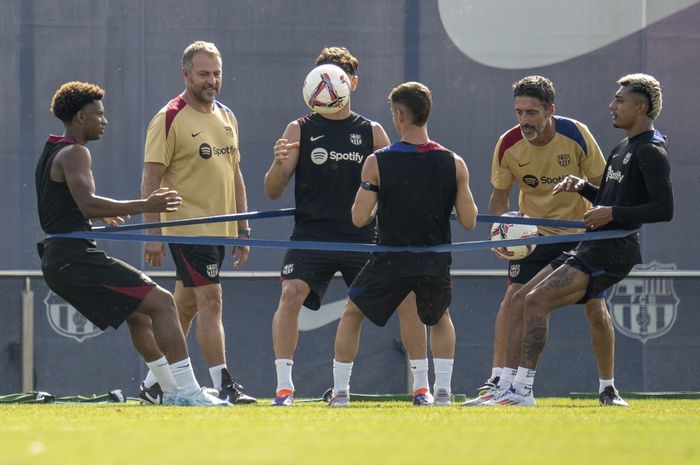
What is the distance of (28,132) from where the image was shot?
1016cm

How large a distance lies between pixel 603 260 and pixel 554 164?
1.10 meters

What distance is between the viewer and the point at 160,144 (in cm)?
824

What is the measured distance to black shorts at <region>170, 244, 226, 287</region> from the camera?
817 cm

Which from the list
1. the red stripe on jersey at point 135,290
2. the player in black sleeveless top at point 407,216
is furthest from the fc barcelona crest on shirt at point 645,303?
the red stripe on jersey at point 135,290

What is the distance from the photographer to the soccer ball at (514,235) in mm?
8398

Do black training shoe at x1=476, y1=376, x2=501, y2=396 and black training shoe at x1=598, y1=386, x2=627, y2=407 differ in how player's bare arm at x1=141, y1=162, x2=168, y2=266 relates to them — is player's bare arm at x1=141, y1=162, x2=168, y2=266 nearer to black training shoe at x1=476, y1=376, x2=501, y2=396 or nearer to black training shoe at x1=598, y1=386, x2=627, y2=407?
black training shoe at x1=476, y1=376, x2=501, y2=396

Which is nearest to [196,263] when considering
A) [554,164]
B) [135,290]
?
[135,290]

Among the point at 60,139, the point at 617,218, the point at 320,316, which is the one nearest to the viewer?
the point at 60,139

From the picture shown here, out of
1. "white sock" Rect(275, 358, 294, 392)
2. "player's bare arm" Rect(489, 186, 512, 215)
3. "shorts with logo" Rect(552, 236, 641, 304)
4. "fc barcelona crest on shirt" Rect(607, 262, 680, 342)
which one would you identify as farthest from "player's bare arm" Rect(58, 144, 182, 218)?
"fc barcelona crest on shirt" Rect(607, 262, 680, 342)

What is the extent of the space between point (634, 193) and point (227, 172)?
2470mm

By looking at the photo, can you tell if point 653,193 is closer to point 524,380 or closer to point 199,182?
point 524,380

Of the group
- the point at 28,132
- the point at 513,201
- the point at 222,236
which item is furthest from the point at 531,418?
the point at 28,132

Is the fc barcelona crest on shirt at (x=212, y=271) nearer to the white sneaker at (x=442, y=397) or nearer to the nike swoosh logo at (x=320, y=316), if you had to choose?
the white sneaker at (x=442, y=397)

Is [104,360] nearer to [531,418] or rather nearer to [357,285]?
[357,285]
